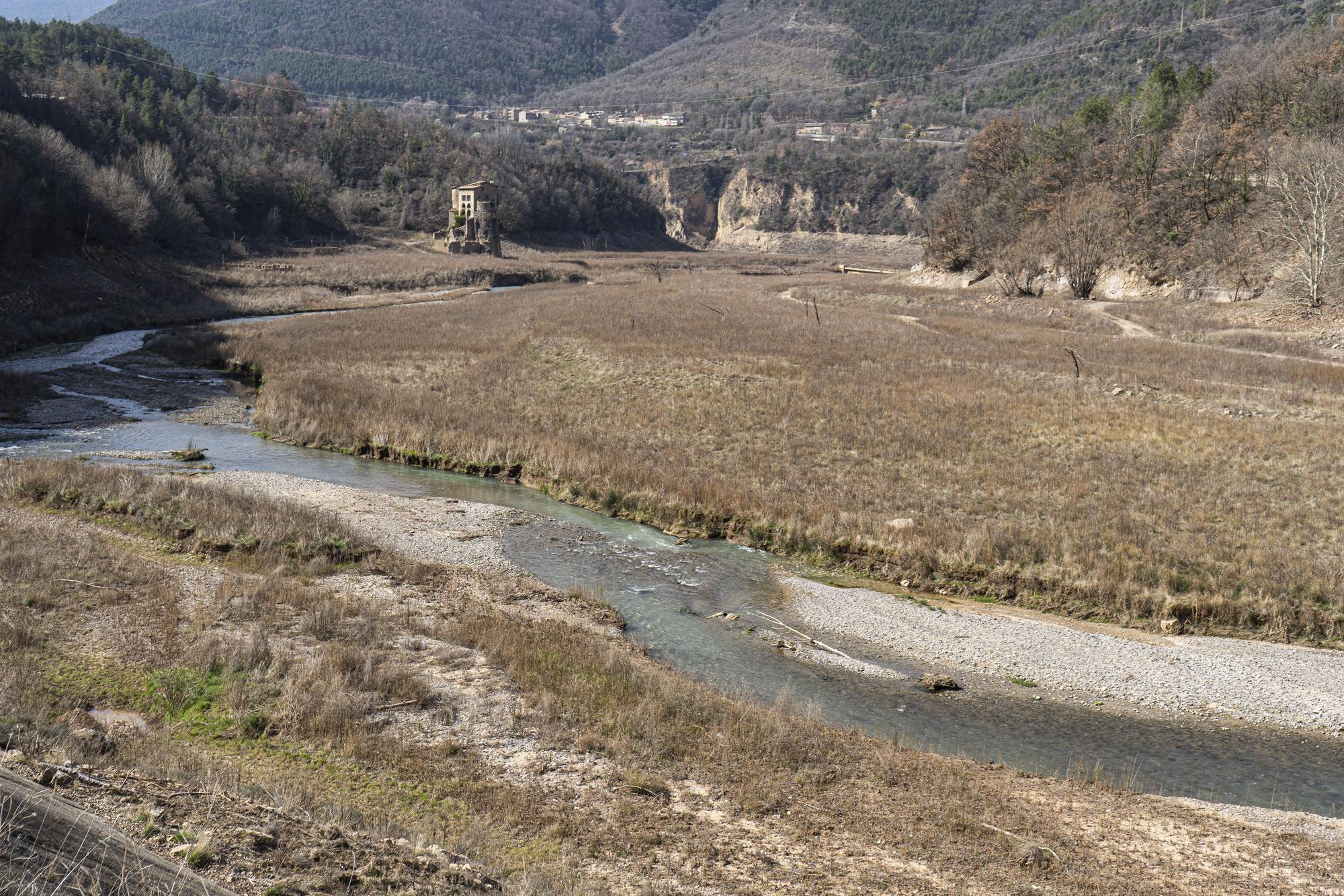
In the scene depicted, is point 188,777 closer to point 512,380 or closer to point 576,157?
point 512,380

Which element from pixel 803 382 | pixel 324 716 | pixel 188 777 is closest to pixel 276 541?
pixel 324 716

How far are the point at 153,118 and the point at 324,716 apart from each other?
12791 cm

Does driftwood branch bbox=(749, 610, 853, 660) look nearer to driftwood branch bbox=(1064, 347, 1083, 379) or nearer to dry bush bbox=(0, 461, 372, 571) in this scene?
dry bush bbox=(0, 461, 372, 571)

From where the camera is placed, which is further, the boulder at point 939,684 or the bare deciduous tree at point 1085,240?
the bare deciduous tree at point 1085,240

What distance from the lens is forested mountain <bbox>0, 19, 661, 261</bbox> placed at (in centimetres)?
6294

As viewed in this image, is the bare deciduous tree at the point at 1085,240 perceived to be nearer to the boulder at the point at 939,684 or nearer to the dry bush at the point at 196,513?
the boulder at the point at 939,684

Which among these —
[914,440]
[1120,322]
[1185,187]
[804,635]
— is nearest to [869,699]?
[804,635]

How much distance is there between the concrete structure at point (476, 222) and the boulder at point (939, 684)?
344 feet

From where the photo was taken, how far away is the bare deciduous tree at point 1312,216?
46.9 m

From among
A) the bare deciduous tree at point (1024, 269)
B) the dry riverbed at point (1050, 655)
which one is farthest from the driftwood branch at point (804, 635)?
the bare deciduous tree at point (1024, 269)

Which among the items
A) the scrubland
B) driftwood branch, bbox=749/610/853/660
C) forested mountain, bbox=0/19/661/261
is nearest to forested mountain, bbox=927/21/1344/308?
driftwood branch, bbox=749/610/853/660

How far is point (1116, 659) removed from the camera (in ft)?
46.6

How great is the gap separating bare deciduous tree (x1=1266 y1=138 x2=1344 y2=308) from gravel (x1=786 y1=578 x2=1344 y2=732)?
136 feet

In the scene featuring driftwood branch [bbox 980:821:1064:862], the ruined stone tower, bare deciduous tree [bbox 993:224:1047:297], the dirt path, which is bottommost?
driftwood branch [bbox 980:821:1064:862]
